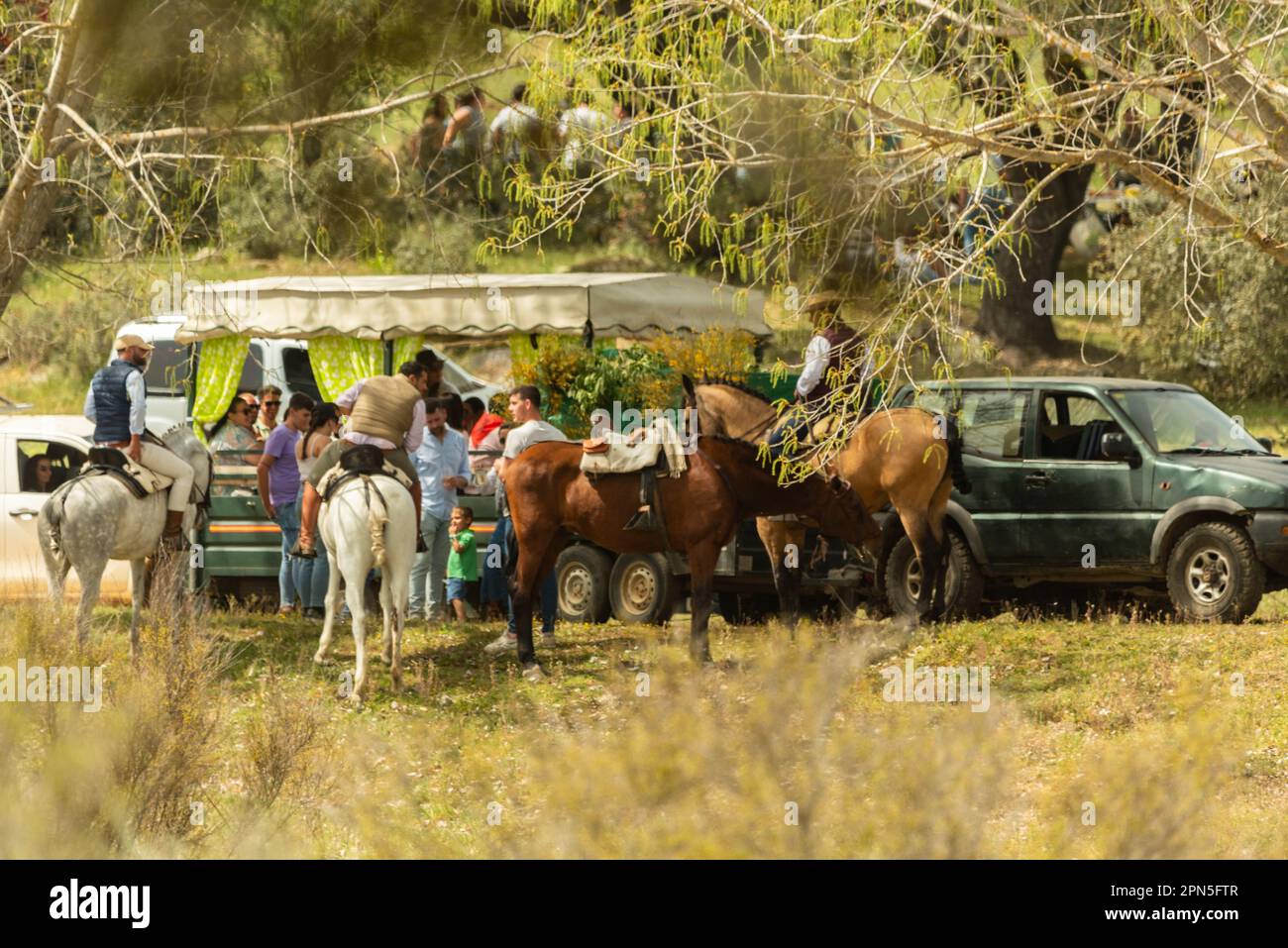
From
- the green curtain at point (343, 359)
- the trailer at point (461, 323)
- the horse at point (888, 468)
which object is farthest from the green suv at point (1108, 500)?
the green curtain at point (343, 359)

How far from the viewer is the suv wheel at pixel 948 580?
16.0 meters

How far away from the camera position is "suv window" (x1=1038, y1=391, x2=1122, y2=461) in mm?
15867

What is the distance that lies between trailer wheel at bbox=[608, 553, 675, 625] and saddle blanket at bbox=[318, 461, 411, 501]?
324 centimetres

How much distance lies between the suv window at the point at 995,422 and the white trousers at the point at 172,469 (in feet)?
20.9

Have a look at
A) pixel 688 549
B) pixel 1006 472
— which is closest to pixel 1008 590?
pixel 1006 472

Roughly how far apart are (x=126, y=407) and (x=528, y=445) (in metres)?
3.11

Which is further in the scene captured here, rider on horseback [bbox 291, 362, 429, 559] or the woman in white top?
the woman in white top

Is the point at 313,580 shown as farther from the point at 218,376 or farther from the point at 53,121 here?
the point at 53,121

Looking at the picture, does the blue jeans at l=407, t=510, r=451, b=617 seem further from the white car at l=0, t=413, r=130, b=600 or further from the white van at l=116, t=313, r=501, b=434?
the white van at l=116, t=313, r=501, b=434

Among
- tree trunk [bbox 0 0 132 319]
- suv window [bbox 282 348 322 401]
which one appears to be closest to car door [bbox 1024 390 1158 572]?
tree trunk [bbox 0 0 132 319]

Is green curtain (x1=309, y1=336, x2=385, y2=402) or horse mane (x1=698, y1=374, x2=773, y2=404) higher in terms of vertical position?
green curtain (x1=309, y1=336, x2=385, y2=402)

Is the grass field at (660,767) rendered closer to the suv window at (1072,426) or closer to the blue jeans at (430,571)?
the suv window at (1072,426)

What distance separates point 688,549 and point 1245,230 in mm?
5286

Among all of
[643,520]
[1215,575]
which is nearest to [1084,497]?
[1215,575]
